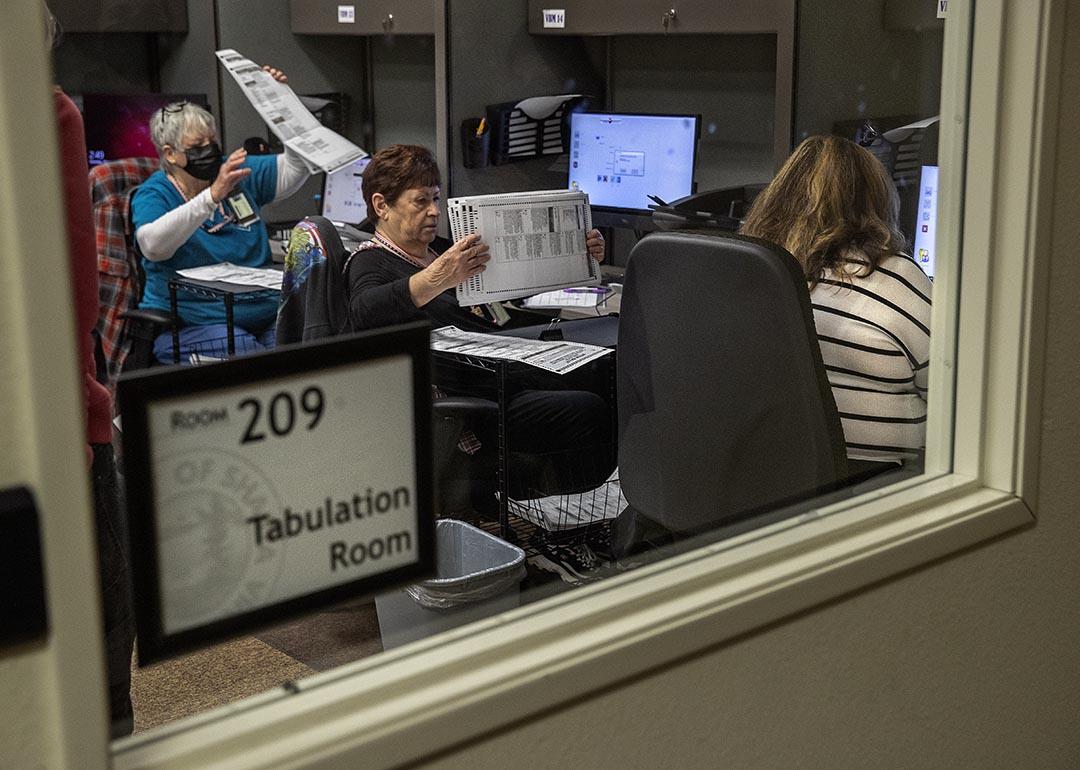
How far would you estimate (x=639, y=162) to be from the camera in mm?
3689

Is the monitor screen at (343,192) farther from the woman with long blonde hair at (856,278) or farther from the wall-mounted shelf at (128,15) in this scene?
the woman with long blonde hair at (856,278)

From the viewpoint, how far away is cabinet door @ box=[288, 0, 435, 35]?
4.05 meters

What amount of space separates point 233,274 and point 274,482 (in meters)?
1.58

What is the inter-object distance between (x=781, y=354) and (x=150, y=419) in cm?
120

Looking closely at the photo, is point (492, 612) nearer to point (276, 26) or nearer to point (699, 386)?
point (699, 386)

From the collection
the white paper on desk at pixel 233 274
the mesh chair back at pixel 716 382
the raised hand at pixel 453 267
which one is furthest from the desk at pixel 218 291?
the mesh chair back at pixel 716 382

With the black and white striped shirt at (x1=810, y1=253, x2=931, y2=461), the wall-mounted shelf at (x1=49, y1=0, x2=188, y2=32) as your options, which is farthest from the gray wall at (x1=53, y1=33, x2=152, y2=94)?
the black and white striped shirt at (x1=810, y1=253, x2=931, y2=461)

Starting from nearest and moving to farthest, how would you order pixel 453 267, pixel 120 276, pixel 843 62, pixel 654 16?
pixel 120 276, pixel 453 267, pixel 843 62, pixel 654 16

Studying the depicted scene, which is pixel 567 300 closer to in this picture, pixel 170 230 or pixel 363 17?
pixel 170 230

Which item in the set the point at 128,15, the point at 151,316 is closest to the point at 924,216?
the point at 151,316

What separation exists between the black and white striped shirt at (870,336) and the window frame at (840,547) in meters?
0.45

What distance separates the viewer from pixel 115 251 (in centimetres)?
179

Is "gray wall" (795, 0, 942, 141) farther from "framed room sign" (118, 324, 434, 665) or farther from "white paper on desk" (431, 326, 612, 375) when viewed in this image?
"framed room sign" (118, 324, 434, 665)

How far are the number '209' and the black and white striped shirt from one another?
112 centimetres
